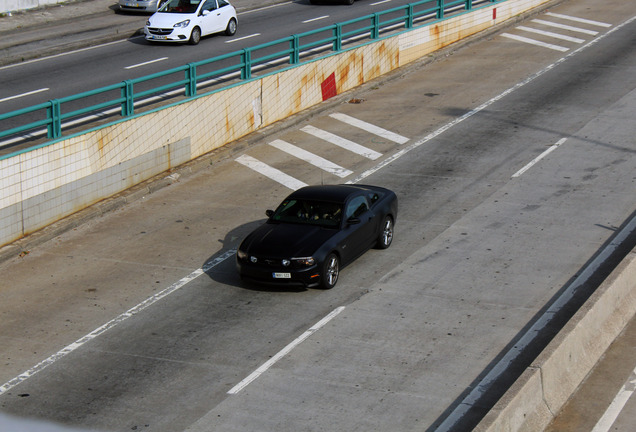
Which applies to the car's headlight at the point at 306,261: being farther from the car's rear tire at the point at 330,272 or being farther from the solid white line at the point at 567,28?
the solid white line at the point at 567,28

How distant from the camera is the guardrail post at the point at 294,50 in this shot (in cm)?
2588

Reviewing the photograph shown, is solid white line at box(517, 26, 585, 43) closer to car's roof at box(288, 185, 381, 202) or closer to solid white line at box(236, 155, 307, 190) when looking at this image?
solid white line at box(236, 155, 307, 190)

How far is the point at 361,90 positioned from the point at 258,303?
14.7m

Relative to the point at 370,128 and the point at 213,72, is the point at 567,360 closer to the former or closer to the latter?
the point at 213,72

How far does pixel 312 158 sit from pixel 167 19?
42.7 ft

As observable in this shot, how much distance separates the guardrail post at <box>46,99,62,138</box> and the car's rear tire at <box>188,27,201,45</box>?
15277 millimetres

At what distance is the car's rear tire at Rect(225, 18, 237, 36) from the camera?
35031 mm

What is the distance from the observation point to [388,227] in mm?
17078

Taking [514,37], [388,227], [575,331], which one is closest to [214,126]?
[388,227]

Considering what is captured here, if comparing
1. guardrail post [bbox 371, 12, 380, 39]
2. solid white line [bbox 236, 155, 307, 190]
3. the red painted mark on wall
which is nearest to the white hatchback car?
guardrail post [bbox 371, 12, 380, 39]

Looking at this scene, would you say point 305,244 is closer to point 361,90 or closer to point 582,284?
point 582,284

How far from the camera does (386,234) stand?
17047mm

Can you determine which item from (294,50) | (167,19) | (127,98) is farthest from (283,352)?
(167,19)

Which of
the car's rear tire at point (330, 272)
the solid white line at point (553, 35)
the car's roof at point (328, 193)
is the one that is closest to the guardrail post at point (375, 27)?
the solid white line at point (553, 35)
